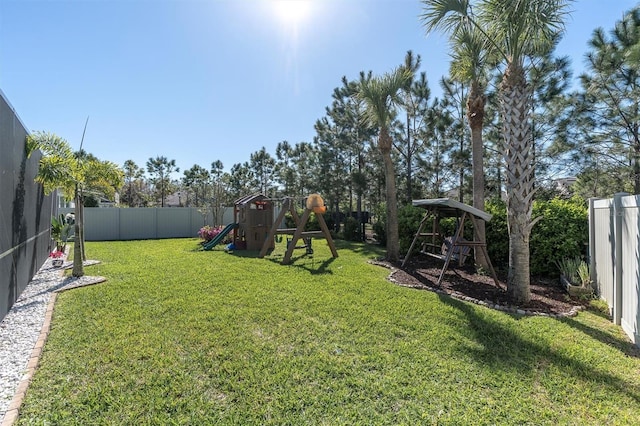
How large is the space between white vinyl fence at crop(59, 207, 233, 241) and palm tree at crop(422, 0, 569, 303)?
Result: 1467 cm

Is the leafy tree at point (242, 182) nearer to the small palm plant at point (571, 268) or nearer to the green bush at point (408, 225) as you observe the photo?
the green bush at point (408, 225)

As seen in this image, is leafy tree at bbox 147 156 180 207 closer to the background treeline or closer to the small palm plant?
the background treeline

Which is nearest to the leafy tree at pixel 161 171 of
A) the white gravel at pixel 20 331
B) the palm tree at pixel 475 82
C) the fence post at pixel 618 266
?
the white gravel at pixel 20 331

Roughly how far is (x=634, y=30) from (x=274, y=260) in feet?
36.0

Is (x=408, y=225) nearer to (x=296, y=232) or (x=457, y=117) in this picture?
(x=296, y=232)

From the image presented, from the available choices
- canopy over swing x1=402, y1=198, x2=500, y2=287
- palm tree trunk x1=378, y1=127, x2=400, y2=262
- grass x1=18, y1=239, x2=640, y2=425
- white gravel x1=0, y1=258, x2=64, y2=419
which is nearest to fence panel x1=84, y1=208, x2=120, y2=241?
white gravel x1=0, y1=258, x2=64, y2=419

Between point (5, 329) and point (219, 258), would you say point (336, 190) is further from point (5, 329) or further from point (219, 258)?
point (5, 329)

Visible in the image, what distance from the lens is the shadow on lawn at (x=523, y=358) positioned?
2.51 metres

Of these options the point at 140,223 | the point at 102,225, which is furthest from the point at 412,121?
the point at 102,225

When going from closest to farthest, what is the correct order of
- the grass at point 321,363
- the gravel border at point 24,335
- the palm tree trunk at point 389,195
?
the grass at point 321,363 → the gravel border at point 24,335 → the palm tree trunk at point 389,195

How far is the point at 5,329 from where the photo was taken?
11.7ft

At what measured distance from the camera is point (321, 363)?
9.01 ft

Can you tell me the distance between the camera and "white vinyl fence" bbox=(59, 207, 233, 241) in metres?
14.6

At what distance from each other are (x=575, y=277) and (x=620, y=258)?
6.00 ft
